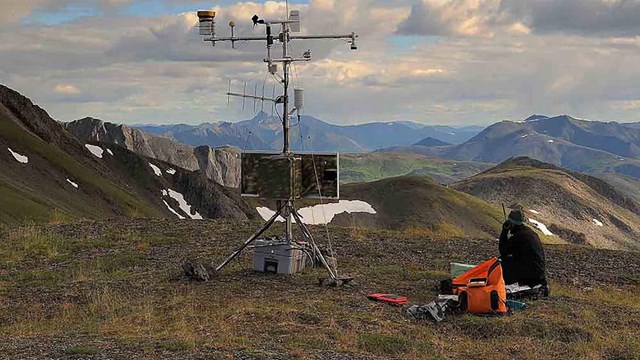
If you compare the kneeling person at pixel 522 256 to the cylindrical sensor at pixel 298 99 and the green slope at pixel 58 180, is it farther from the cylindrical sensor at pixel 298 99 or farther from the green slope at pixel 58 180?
the green slope at pixel 58 180

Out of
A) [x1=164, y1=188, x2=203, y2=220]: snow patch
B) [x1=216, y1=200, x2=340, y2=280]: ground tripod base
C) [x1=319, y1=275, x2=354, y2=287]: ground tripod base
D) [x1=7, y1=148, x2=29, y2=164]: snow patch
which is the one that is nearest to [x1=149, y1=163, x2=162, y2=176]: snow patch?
[x1=164, y1=188, x2=203, y2=220]: snow patch

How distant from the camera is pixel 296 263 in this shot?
20188 millimetres

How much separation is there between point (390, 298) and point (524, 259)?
374cm

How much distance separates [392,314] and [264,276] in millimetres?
5102

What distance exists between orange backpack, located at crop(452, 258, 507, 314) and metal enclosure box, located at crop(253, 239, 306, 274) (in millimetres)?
5321

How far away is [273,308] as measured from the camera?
626 inches

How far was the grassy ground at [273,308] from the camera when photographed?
511 inches

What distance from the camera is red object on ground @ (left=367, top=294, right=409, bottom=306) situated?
1691 centimetres

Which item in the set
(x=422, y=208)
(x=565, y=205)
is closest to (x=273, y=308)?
(x=422, y=208)

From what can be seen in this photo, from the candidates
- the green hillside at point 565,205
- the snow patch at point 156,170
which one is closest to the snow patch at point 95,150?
the snow patch at point 156,170

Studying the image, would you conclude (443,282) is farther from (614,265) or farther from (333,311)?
(614,265)

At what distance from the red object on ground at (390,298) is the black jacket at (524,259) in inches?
116

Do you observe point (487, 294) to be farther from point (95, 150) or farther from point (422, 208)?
point (95, 150)

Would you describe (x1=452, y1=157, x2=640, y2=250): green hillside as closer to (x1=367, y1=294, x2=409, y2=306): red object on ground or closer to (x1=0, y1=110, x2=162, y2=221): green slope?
(x1=0, y1=110, x2=162, y2=221): green slope
